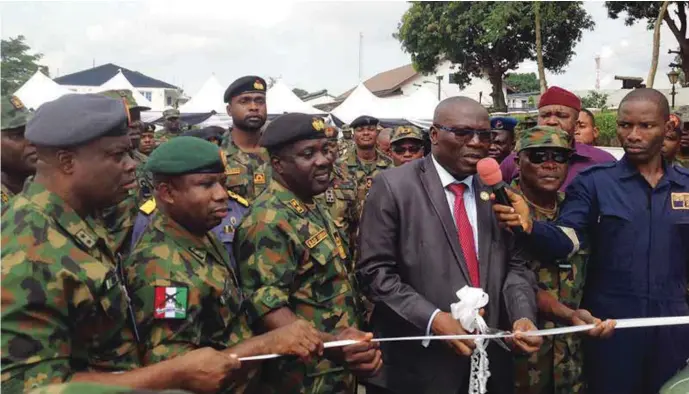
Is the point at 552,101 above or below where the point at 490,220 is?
above

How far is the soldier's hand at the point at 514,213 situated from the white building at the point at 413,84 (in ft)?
206

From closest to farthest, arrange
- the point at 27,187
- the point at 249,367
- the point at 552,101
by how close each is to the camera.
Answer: the point at 27,187
the point at 249,367
the point at 552,101

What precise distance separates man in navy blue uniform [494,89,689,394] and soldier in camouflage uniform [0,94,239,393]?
205 centimetres

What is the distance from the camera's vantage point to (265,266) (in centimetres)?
264

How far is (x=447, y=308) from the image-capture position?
2.85m

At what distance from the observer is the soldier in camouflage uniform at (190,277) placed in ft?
7.45

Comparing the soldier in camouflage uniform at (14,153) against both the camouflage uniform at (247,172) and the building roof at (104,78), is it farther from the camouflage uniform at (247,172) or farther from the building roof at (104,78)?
the building roof at (104,78)

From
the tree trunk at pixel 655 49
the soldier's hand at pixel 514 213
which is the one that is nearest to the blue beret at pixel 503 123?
the soldier's hand at pixel 514 213

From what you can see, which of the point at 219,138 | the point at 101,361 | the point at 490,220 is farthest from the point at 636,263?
the point at 219,138

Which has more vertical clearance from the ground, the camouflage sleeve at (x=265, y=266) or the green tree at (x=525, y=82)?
the green tree at (x=525, y=82)

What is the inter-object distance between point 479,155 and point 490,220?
36cm

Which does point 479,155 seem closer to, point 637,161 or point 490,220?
point 490,220

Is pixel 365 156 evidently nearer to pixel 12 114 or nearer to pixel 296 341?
pixel 12 114

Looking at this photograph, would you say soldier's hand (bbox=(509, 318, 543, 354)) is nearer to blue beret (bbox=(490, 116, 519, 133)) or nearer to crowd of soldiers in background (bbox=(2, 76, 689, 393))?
crowd of soldiers in background (bbox=(2, 76, 689, 393))
